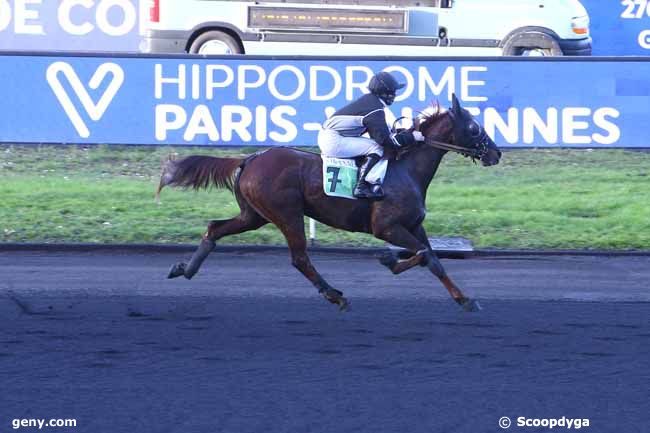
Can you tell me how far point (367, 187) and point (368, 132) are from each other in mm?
500

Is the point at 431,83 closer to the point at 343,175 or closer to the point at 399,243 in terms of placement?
the point at 343,175

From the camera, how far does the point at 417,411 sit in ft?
24.4

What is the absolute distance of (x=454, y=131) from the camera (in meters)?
11.0

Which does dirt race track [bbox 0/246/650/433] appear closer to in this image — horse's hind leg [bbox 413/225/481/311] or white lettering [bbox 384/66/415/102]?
horse's hind leg [bbox 413/225/481/311]

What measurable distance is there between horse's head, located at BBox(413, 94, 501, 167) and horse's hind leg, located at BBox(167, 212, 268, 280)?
1670mm

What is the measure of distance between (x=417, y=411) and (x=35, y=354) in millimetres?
2930

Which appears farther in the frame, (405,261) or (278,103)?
(278,103)

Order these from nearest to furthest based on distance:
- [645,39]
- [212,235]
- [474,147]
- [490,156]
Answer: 1. [212,235]
2. [474,147]
3. [490,156]
4. [645,39]

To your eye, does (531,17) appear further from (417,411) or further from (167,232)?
(417,411)

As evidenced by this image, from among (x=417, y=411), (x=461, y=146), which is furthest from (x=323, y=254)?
(x=417, y=411)

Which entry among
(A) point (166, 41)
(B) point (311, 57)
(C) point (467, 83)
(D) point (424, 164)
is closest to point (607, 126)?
(C) point (467, 83)

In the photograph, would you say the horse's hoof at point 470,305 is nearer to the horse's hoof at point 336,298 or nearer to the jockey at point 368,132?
the horse's hoof at point 336,298

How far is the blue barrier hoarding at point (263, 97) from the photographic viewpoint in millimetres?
17031

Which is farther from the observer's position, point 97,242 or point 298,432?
point 97,242
